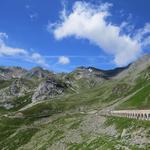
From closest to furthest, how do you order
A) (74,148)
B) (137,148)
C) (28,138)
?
(137,148), (74,148), (28,138)

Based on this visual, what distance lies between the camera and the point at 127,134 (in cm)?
6738

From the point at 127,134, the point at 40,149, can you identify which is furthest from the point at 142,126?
the point at 40,149

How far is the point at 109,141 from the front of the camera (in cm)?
6712

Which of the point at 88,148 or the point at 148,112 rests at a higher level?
the point at 148,112

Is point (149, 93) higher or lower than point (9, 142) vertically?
higher

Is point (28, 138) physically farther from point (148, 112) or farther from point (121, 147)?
point (121, 147)

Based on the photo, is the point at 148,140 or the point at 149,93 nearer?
the point at 148,140

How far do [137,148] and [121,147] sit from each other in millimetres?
4636

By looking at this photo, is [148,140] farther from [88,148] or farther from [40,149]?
[40,149]

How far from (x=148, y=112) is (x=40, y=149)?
41647 mm

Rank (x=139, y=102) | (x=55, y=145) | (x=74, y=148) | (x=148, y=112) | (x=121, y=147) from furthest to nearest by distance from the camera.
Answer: (x=139, y=102)
(x=55, y=145)
(x=148, y=112)
(x=74, y=148)
(x=121, y=147)

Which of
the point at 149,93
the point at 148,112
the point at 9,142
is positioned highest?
the point at 149,93

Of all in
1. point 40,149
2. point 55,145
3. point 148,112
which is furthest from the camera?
point 40,149

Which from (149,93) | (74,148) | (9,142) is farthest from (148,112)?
(149,93)
